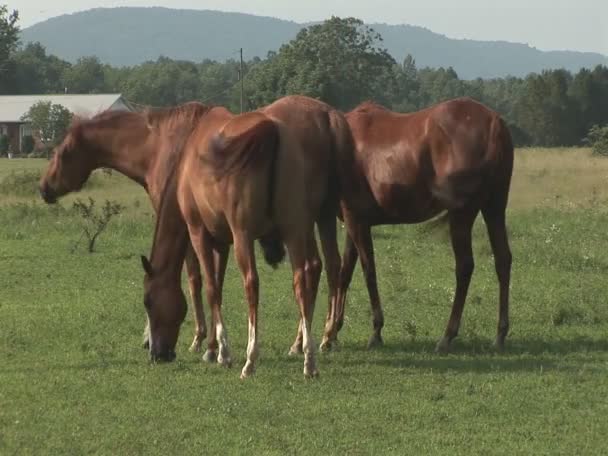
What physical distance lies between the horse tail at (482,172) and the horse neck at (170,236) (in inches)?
94.6

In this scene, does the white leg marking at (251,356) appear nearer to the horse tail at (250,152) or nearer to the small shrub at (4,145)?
the horse tail at (250,152)

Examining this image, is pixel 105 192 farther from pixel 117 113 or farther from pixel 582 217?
pixel 117 113

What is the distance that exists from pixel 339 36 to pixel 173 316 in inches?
1007

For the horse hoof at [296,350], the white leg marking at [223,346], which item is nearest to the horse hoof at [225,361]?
the white leg marking at [223,346]

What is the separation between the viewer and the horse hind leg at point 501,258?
1050cm

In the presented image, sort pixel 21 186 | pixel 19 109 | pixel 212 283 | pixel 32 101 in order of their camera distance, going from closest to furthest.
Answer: pixel 212 283, pixel 21 186, pixel 19 109, pixel 32 101

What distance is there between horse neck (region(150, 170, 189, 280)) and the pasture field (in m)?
0.84

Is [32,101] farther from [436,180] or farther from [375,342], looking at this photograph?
[436,180]

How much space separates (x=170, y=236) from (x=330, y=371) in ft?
6.13

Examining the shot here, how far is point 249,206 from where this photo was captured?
901 cm

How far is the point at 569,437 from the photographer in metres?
7.23

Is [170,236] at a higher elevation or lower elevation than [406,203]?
lower

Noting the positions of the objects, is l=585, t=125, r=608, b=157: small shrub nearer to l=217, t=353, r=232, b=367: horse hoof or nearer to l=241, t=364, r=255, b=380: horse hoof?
l=217, t=353, r=232, b=367: horse hoof

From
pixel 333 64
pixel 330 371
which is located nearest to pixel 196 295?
pixel 330 371
